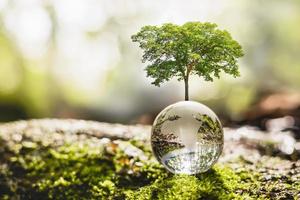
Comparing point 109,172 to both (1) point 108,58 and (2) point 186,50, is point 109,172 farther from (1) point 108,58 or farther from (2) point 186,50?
(1) point 108,58

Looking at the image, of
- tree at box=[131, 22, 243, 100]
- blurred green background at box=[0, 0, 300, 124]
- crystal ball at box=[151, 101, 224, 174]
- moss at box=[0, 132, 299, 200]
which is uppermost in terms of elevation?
blurred green background at box=[0, 0, 300, 124]

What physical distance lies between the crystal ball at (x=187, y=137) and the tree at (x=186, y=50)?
0.20m

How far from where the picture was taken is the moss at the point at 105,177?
3.52 meters

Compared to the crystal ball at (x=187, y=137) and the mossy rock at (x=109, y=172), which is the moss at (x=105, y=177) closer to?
the mossy rock at (x=109, y=172)

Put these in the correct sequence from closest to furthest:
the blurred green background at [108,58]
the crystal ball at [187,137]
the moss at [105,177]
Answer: the crystal ball at [187,137] → the moss at [105,177] → the blurred green background at [108,58]

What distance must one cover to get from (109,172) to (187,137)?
1.02m

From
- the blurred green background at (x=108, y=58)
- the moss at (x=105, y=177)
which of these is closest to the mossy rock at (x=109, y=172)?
the moss at (x=105, y=177)

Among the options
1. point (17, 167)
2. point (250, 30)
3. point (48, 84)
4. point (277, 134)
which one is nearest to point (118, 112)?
point (48, 84)

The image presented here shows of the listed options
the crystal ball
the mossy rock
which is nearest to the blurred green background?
the mossy rock

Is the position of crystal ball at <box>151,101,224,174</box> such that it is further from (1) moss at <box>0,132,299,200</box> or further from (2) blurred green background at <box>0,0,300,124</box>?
(2) blurred green background at <box>0,0,300,124</box>

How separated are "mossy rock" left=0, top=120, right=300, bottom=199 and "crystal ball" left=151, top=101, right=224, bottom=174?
0.20 metres

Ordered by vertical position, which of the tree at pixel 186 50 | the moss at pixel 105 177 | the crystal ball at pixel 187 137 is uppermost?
the tree at pixel 186 50

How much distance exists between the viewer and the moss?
139 inches

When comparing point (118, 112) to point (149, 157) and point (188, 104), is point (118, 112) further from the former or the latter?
point (188, 104)
